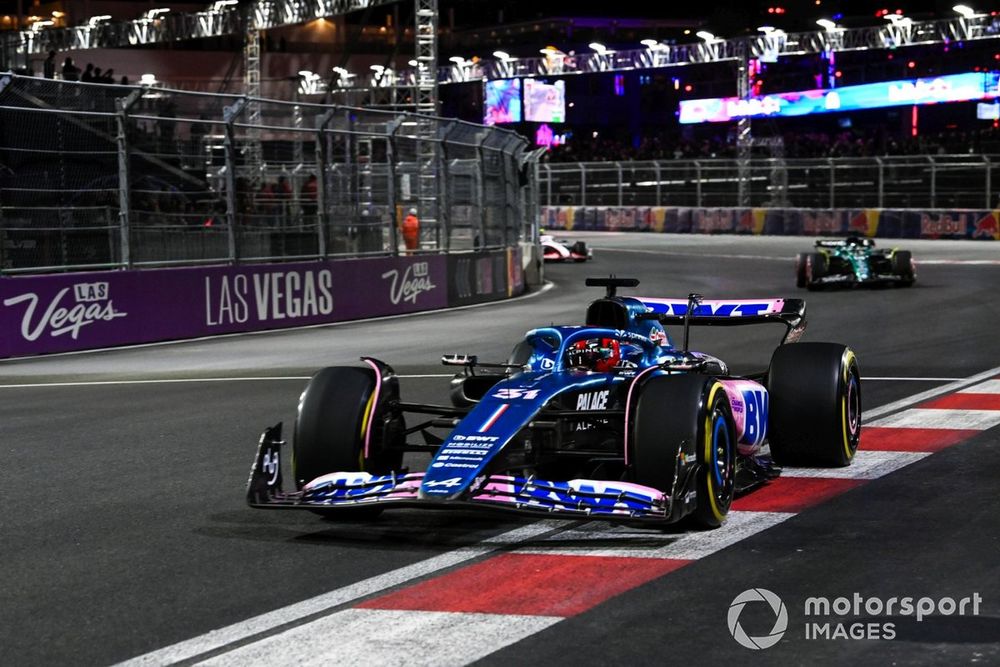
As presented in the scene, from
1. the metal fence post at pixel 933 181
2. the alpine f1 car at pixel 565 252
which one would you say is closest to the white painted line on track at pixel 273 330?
the alpine f1 car at pixel 565 252

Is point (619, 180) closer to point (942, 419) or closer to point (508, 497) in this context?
point (942, 419)

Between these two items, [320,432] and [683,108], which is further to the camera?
[683,108]

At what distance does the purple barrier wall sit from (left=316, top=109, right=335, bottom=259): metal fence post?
382 millimetres

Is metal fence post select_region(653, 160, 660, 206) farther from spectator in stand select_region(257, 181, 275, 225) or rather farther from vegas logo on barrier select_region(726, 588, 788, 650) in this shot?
vegas logo on barrier select_region(726, 588, 788, 650)

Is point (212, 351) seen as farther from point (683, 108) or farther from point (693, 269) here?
point (683, 108)

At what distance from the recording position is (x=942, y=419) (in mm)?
10219

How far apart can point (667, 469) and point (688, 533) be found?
378mm

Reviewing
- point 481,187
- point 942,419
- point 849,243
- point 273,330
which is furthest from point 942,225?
point 942,419

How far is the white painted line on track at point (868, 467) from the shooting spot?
811 cm

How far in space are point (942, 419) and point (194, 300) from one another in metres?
10.9

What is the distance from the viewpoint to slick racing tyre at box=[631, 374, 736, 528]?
6375 millimetres

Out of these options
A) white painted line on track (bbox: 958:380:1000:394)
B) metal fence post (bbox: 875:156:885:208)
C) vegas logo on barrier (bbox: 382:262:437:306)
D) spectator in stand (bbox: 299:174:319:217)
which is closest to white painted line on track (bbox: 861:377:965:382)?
white painted line on track (bbox: 958:380:1000:394)

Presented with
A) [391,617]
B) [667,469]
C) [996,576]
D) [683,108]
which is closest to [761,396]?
[667,469]

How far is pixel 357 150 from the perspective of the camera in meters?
21.8
